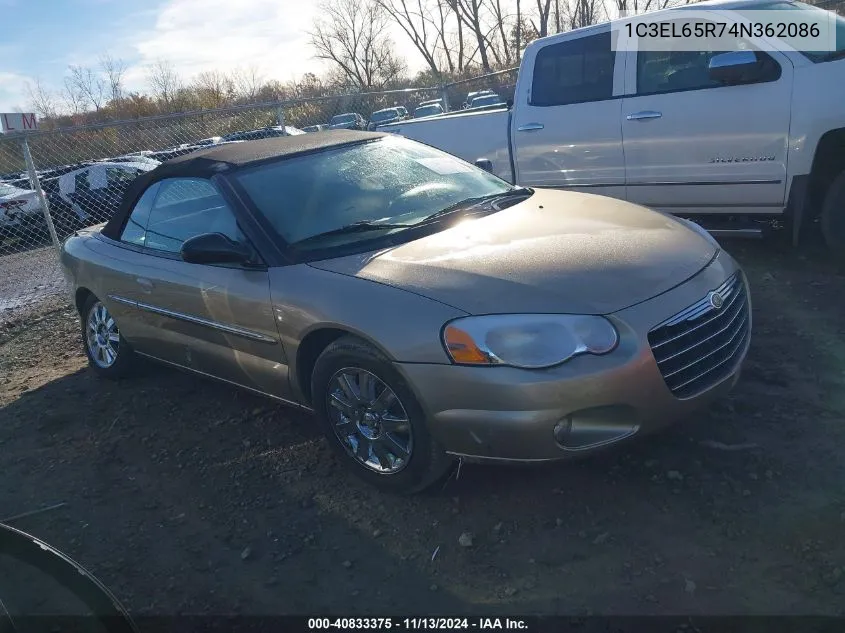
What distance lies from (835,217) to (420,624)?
4.33 meters

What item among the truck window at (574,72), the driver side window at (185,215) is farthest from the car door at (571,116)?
the driver side window at (185,215)

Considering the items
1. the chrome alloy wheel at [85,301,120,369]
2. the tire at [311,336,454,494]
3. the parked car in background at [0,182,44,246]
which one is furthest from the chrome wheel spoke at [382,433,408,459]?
the parked car in background at [0,182,44,246]

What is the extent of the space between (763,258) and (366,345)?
4085 mm

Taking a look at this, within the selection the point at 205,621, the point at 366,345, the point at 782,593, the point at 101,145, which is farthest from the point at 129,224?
the point at 101,145

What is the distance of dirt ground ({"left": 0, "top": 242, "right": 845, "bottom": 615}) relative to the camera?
2740mm

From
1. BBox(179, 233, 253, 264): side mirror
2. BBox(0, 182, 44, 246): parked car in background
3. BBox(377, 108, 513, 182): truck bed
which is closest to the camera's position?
BBox(179, 233, 253, 264): side mirror

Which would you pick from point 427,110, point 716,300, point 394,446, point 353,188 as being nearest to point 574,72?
point 353,188

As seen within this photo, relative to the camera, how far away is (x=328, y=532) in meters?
3.33

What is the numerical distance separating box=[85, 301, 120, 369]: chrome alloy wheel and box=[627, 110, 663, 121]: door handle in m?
4.29

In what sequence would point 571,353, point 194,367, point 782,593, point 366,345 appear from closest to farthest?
1. point 782,593
2. point 571,353
3. point 366,345
4. point 194,367

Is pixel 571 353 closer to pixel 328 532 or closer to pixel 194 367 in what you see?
pixel 328 532

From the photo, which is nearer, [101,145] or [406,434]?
[406,434]

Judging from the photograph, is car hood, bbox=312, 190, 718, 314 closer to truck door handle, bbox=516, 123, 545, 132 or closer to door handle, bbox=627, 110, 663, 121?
door handle, bbox=627, 110, 663, 121

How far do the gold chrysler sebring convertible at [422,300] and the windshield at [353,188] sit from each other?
0.01 metres
